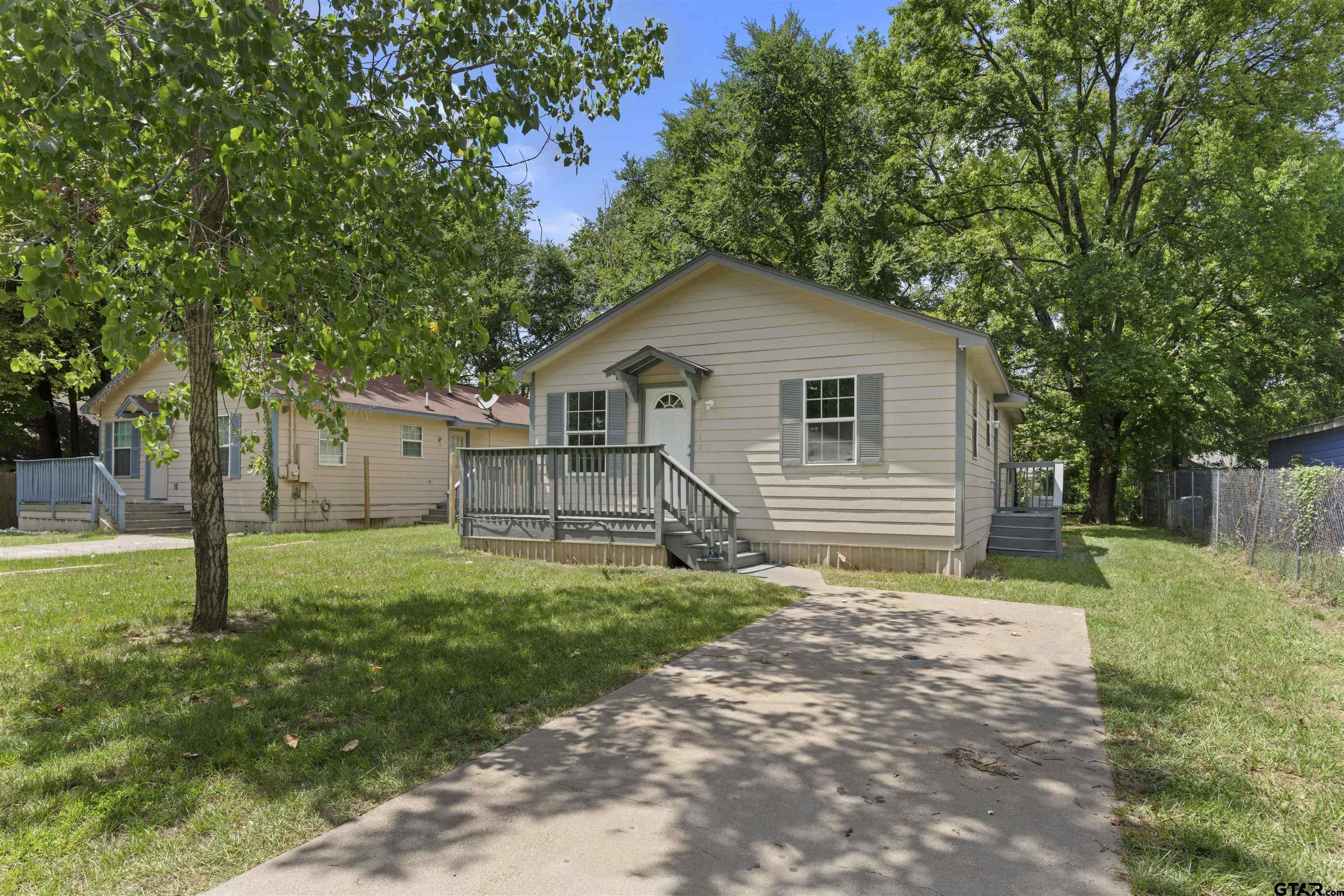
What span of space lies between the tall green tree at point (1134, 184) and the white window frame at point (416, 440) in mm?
15330

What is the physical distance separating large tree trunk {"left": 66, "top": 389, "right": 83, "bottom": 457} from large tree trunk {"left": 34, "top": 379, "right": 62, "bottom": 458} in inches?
16.6

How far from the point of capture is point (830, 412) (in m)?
10.2

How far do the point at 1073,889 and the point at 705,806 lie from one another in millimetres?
1372

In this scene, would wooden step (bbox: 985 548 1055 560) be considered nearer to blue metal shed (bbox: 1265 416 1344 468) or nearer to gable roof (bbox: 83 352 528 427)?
blue metal shed (bbox: 1265 416 1344 468)

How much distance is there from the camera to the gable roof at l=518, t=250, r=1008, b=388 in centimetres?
925

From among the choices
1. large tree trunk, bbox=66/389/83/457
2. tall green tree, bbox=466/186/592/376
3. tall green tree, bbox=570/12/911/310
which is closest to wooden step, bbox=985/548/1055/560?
tall green tree, bbox=570/12/911/310

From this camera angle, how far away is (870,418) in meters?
9.83

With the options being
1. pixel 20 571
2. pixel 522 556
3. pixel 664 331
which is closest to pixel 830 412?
pixel 664 331

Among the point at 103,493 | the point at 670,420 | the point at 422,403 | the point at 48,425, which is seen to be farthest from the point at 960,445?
the point at 48,425

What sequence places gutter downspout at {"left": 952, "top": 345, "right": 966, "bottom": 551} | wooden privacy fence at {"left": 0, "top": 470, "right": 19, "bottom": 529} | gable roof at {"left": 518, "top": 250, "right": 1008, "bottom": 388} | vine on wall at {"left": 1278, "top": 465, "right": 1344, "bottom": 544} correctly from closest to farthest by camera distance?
vine on wall at {"left": 1278, "top": 465, "right": 1344, "bottom": 544}
gable roof at {"left": 518, "top": 250, "right": 1008, "bottom": 388}
gutter downspout at {"left": 952, "top": 345, "right": 966, "bottom": 551}
wooden privacy fence at {"left": 0, "top": 470, "right": 19, "bottom": 529}

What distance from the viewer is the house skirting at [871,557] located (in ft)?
31.4

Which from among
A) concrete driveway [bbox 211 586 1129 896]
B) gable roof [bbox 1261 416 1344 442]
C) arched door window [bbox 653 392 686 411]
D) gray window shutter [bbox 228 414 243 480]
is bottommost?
concrete driveway [bbox 211 586 1129 896]

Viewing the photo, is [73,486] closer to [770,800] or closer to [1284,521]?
[770,800]

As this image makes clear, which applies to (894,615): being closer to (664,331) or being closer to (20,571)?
(664,331)
